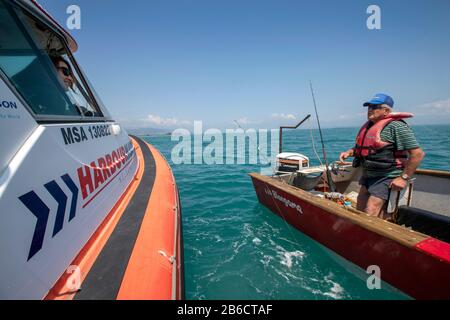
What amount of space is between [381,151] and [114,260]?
132 inches

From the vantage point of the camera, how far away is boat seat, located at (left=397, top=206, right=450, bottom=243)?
2.87 meters

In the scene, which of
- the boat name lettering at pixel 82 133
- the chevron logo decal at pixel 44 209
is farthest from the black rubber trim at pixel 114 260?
the boat name lettering at pixel 82 133

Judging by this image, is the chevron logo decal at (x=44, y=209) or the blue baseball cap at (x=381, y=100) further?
the blue baseball cap at (x=381, y=100)

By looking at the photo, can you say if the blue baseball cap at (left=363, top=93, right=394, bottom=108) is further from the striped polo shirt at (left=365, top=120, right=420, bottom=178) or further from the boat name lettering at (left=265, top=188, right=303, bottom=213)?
the boat name lettering at (left=265, top=188, right=303, bottom=213)

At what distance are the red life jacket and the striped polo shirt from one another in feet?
0.16

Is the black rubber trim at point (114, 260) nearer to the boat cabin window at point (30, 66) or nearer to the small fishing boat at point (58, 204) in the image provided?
the small fishing boat at point (58, 204)

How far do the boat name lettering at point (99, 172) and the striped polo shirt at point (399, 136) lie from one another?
3481 mm

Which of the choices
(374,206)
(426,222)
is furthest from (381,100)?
(426,222)

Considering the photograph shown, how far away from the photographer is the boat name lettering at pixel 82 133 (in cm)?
186

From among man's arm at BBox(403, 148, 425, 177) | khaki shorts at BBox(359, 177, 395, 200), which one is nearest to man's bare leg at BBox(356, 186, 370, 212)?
khaki shorts at BBox(359, 177, 395, 200)

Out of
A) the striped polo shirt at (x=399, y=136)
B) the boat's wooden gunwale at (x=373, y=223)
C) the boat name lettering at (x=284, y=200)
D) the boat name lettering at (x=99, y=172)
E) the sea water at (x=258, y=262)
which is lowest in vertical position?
the sea water at (x=258, y=262)
